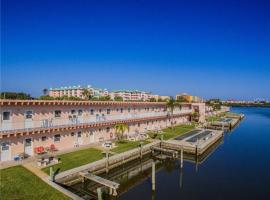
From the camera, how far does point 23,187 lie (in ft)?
60.6

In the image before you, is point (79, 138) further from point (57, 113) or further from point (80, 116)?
point (57, 113)

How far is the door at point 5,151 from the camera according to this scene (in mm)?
24120

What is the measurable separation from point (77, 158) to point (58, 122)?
555 cm

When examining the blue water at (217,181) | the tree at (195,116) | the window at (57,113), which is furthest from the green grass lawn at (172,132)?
the window at (57,113)

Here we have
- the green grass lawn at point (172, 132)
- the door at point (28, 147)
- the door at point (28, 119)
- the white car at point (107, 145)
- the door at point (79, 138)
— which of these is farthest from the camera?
the green grass lawn at point (172, 132)

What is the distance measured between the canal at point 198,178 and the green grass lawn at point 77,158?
232cm

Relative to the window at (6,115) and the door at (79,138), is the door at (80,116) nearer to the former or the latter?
the door at (79,138)

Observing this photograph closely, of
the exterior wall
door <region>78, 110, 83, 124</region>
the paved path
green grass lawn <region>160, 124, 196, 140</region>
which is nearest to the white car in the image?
door <region>78, 110, 83, 124</region>

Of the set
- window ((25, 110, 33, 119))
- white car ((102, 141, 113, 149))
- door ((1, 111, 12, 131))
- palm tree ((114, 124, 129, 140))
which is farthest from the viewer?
palm tree ((114, 124, 129, 140))

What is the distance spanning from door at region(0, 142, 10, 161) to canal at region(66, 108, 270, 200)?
8.47 meters

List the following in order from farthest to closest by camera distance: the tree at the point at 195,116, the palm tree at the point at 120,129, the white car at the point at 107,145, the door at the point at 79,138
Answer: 1. the tree at the point at 195,116
2. the palm tree at the point at 120,129
3. the door at the point at 79,138
4. the white car at the point at 107,145

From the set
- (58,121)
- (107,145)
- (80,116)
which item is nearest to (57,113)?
(58,121)

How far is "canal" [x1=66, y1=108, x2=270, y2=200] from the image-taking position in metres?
23.1

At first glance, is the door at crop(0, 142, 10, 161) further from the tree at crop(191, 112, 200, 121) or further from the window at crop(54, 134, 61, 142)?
the tree at crop(191, 112, 200, 121)
